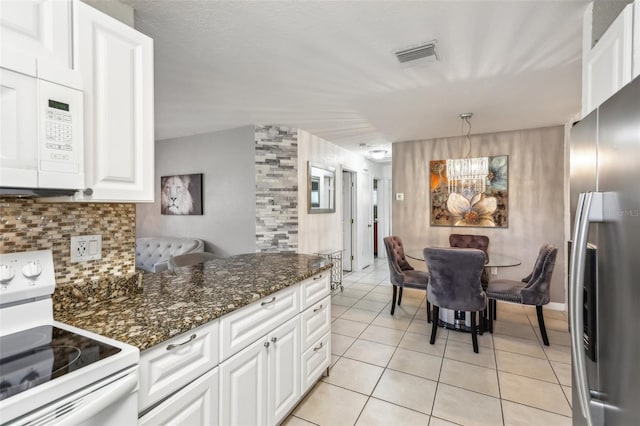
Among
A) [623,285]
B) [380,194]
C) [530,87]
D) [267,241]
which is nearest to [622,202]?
[623,285]

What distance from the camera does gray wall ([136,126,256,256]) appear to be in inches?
154

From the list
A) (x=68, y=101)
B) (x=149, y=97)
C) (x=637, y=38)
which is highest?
(x=637, y=38)

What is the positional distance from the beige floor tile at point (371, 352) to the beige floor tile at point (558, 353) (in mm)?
1374

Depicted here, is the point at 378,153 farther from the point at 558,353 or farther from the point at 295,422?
the point at 295,422

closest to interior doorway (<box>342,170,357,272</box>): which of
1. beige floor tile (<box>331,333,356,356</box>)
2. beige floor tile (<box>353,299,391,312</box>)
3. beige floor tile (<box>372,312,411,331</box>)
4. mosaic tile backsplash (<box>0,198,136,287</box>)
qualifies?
beige floor tile (<box>353,299,391,312</box>)

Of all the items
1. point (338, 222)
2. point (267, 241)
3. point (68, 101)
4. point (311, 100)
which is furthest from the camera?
point (338, 222)

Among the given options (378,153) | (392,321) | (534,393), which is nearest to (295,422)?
(534,393)

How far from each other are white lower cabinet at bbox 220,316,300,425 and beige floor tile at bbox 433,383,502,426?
Result: 984 mm

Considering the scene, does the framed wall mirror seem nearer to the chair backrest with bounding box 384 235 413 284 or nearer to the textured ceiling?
the textured ceiling

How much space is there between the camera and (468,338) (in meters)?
3.04

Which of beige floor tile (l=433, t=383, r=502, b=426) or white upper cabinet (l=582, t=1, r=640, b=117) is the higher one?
white upper cabinet (l=582, t=1, r=640, b=117)

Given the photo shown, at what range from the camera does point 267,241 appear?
3881mm

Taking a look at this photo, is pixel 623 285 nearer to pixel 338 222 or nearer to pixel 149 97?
pixel 149 97

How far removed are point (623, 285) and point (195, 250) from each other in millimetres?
4085
